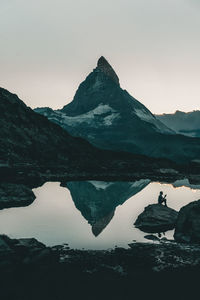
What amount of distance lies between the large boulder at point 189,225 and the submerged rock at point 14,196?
3215 centimetres

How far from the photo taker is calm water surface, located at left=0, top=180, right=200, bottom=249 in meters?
43.0

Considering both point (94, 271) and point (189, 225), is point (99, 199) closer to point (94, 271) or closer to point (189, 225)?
point (189, 225)

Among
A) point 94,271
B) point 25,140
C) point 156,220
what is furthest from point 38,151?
point 94,271

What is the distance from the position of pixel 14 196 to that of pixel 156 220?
31.5 metres

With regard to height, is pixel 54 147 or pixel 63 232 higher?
pixel 54 147

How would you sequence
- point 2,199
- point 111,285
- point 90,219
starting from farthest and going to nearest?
point 2,199, point 90,219, point 111,285

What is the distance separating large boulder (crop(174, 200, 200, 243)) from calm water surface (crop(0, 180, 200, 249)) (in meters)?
1.50

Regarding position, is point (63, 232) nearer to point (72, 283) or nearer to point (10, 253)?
point (10, 253)

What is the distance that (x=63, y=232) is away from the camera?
46094mm

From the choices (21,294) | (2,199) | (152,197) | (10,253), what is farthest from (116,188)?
(21,294)

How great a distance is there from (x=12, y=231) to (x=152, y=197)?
43775 millimetres

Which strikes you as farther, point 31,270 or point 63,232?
point 63,232

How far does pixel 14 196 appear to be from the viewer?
68.7m

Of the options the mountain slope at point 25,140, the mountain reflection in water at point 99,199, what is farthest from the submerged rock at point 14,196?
the mountain slope at point 25,140
